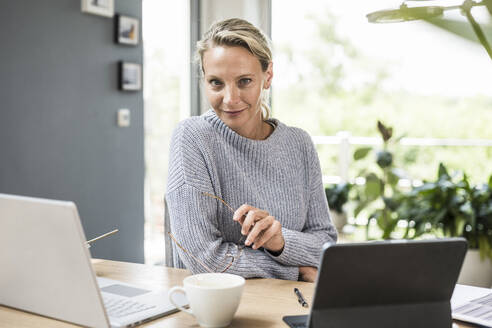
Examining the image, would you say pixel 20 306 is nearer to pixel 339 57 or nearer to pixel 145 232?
pixel 145 232

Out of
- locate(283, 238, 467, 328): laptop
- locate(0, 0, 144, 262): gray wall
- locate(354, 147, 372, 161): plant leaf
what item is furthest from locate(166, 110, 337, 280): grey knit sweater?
locate(354, 147, 372, 161): plant leaf

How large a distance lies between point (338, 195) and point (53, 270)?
12.9 ft

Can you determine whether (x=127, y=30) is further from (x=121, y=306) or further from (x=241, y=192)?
(x=121, y=306)

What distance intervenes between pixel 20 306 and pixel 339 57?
1000 cm

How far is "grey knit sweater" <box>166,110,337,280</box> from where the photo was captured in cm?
124

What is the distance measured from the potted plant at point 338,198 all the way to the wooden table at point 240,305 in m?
3.43

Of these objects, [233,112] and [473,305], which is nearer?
[473,305]

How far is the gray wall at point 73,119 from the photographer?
260 cm

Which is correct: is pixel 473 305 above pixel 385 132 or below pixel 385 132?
below

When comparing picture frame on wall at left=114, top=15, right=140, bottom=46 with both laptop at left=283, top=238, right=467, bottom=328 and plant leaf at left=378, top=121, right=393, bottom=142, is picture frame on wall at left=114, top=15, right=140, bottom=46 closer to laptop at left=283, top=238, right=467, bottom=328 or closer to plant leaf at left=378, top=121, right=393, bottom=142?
plant leaf at left=378, top=121, right=393, bottom=142

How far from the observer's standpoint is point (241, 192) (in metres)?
1.40

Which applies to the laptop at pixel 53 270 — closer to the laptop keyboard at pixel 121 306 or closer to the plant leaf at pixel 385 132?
the laptop keyboard at pixel 121 306

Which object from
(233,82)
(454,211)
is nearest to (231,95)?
(233,82)

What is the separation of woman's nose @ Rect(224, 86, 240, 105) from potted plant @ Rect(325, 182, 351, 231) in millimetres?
3256
